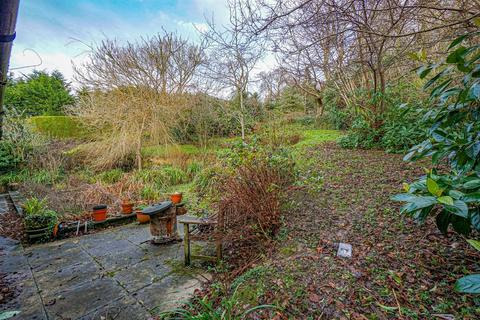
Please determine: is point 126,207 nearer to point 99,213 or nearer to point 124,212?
point 124,212

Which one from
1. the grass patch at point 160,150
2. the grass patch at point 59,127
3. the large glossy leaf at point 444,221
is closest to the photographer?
the large glossy leaf at point 444,221

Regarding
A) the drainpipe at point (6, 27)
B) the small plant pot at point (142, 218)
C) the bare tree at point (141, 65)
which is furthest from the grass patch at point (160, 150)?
the drainpipe at point (6, 27)

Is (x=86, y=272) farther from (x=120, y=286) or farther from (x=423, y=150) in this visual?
Answer: (x=423, y=150)

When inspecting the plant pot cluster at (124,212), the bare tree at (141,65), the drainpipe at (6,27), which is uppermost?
the bare tree at (141,65)

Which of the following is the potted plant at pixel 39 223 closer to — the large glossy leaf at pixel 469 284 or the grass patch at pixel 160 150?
the grass patch at pixel 160 150

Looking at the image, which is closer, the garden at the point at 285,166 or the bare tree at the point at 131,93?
the garden at the point at 285,166

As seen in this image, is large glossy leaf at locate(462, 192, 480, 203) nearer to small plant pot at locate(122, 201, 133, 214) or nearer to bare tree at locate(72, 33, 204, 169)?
small plant pot at locate(122, 201, 133, 214)

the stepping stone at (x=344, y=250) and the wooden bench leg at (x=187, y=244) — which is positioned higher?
the stepping stone at (x=344, y=250)

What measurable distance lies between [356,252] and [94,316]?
2.34 meters

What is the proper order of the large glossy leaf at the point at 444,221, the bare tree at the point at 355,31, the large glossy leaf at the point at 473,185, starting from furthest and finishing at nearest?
the bare tree at the point at 355,31, the large glossy leaf at the point at 444,221, the large glossy leaf at the point at 473,185

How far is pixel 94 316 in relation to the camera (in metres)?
1.97

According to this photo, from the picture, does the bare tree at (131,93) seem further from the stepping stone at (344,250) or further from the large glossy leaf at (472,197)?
the large glossy leaf at (472,197)

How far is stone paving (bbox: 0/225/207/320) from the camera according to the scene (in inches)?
81.7

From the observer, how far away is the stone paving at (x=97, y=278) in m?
2.08
